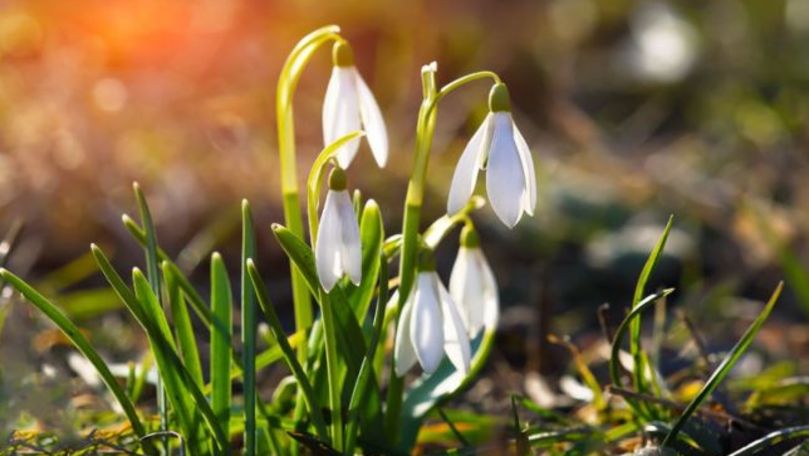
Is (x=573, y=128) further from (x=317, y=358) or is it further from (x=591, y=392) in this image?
(x=317, y=358)

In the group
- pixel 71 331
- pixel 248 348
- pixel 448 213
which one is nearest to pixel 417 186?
pixel 448 213

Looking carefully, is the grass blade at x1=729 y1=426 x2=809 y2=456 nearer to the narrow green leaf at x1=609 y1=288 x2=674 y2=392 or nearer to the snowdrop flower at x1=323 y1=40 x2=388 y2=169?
the narrow green leaf at x1=609 y1=288 x2=674 y2=392

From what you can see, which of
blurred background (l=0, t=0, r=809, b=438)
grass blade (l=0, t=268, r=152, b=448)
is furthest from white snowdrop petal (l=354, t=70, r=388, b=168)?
blurred background (l=0, t=0, r=809, b=438)

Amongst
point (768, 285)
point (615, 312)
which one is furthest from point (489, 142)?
point (768, 285)

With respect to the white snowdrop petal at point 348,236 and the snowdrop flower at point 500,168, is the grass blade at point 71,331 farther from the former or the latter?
the snowdrop flower at point 500,168

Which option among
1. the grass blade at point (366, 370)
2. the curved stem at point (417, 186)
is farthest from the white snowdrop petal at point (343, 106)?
the grass blade at point (366, 370)

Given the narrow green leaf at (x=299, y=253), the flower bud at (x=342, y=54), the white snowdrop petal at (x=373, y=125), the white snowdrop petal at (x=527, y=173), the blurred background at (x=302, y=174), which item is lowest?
the blurred background at (x=302, y=174)
